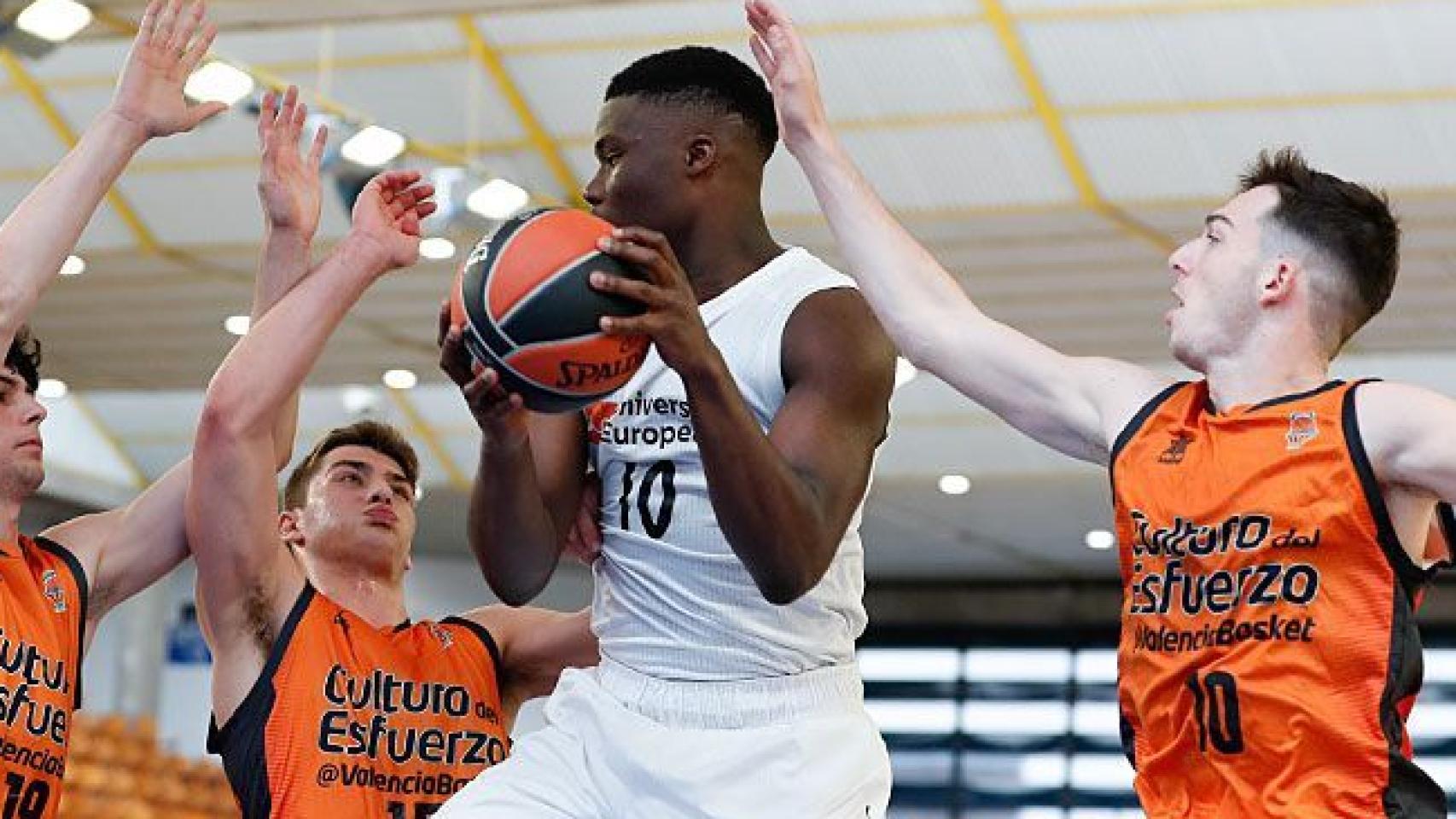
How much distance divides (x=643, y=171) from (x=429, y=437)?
63.3 feet

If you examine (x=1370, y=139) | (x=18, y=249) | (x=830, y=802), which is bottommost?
(x=830, y=802)

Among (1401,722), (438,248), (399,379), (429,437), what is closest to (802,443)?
(1401,722)

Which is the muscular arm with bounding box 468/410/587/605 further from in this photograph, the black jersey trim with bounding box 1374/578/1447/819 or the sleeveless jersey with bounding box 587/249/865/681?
the black jersey trim with bounding box 1374/578/1447/819

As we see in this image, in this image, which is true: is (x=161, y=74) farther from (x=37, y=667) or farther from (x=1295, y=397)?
(x=1295, y=397)

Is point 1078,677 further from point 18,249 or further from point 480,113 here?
point 18,249

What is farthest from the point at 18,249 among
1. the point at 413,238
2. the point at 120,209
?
the point at 120,209

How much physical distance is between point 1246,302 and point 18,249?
260 cm

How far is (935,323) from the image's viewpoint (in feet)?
15.6

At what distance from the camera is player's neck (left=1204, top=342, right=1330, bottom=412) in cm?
450

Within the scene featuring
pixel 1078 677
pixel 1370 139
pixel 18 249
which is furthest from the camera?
pixel 1078 677

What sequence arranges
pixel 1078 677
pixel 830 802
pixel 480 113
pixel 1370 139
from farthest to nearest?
pixel 1078 677
pixel 480 113
pixel 1370 139
pixel 830 802

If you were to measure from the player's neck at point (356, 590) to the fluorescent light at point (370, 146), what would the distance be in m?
8.75

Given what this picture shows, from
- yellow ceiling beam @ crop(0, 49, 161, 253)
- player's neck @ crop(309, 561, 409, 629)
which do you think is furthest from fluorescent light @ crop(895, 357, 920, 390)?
player's neck @ crop(309, 561, 409, 629)

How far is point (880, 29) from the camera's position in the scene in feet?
49.7
